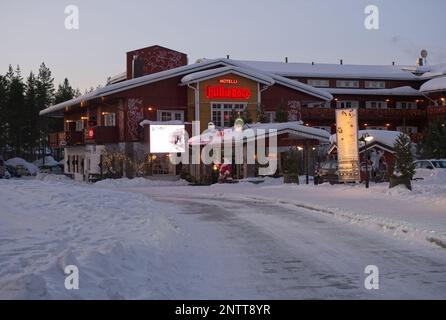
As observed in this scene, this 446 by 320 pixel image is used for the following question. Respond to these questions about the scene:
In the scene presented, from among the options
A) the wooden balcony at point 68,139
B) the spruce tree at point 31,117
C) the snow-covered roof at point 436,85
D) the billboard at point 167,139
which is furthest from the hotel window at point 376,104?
the spruce tree at point 31,117

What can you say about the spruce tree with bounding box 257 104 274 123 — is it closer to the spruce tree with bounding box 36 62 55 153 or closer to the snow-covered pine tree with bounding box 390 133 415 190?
the snow-covered pine tree with bounding box 390 133 415 190

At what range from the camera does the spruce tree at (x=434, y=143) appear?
44938mm

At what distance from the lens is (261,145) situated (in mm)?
39594

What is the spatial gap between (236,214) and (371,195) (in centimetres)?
676

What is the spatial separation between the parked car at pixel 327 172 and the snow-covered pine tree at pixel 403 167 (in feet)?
29.0

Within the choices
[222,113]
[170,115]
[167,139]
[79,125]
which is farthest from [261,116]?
[79,125]

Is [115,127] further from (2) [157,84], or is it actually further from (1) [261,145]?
(1) [261,145]

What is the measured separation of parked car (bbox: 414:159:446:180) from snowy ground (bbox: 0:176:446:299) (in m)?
16.2

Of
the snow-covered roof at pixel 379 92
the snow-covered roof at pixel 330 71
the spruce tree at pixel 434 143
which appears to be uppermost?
the snow-covered roof at pixel 330 71

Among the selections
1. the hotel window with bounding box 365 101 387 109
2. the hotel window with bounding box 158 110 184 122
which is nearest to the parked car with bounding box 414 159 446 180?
the hotel window with bounding box 158 110 184 122

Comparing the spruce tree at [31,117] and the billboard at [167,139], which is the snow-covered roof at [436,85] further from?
the spruce tree at [31,117]

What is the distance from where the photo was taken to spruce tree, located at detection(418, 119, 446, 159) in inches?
1769

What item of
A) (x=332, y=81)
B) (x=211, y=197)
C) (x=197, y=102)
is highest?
(x=332, y=81)
